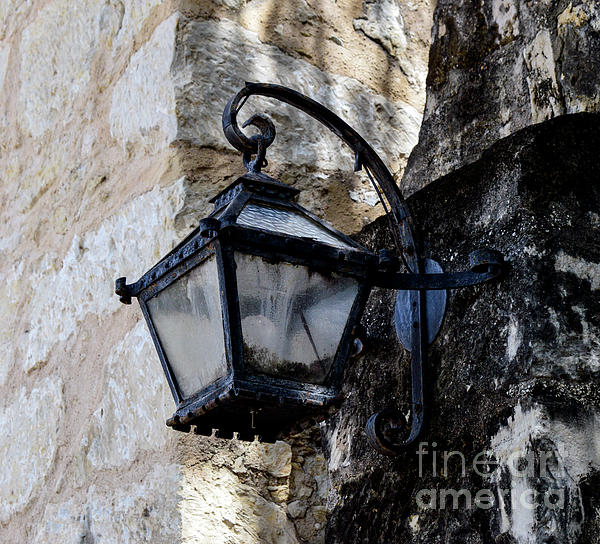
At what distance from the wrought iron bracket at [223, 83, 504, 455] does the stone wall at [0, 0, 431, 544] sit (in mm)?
395

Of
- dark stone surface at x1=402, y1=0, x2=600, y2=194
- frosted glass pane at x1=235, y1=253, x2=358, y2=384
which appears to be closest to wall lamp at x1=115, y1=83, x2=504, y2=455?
frosted glass pane at x1=235, y1=253, x2=358, y2=384

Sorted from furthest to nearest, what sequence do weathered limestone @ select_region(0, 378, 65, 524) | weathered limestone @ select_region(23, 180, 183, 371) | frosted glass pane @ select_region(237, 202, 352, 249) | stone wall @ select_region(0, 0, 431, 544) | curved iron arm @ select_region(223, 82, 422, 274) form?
weathered limestone @ select_region(0, 378, 65, 524)
weathered limestone @ select_region(23, 180, 183, 371)
stone wall @ select_region(0, 0, 431, 544)
curved iron arm @ select_region(223, 82, 422, 274)
frosted glass pane @ select_region(237, 202, 352, 249)

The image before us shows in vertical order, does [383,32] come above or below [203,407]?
above

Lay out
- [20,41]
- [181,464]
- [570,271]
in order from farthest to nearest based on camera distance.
Result: [20,41] → [181,464] → [570,271]

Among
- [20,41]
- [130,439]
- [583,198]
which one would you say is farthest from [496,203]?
[20,41]

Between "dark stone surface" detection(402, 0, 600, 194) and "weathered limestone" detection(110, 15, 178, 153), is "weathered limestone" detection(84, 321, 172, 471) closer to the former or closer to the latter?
"weathered limestone" detection(110, 15, 178, 153)

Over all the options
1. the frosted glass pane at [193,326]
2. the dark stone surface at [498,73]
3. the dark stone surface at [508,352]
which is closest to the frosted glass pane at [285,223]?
the frosted glass pane at [193,326]

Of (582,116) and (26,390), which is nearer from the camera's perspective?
(582,116)

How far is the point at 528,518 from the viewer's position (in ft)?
4.80

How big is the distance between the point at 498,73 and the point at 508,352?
2.11ft

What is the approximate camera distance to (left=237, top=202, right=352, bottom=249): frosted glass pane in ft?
5.28

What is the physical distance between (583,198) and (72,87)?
5.07 feet

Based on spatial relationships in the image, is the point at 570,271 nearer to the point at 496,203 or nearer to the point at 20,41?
the point at 496,203

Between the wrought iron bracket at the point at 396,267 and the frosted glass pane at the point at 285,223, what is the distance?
91 mm
